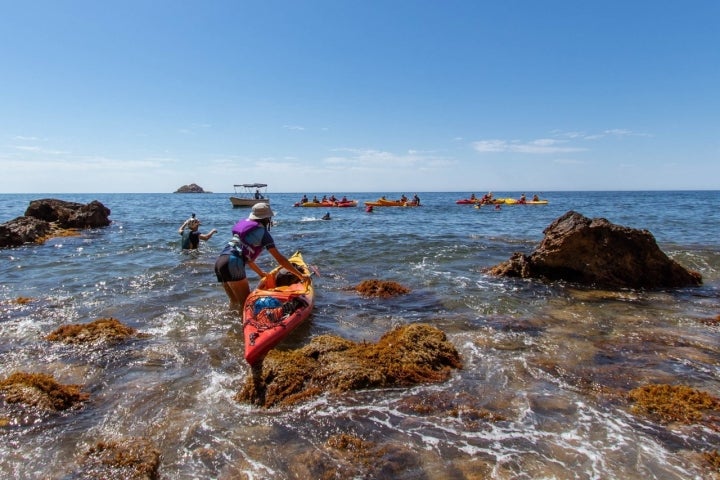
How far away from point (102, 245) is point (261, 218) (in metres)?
16.9

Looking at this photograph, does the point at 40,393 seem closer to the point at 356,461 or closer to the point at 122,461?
the point at 122,461

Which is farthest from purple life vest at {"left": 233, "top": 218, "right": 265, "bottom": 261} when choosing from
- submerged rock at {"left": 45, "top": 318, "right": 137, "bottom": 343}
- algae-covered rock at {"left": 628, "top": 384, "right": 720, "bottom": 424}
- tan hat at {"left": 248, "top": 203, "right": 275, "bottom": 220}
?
algae-covered rock at {"left": 628, "top": 384, "right": 720, "bottom": 424}

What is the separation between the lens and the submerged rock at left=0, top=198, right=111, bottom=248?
2064 cm

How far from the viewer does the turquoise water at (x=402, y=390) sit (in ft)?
14.5

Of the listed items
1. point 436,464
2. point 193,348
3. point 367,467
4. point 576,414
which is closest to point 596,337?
point 576,414

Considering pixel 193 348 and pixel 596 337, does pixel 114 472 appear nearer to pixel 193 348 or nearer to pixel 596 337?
pixel 193 348

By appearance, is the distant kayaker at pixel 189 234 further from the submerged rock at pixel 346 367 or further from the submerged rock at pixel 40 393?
the submerged rock at pixel 346 367

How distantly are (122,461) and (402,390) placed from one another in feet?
11.1

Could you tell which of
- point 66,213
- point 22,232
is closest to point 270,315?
point 22,232

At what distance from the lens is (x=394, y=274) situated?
14.4 m

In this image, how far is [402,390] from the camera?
580 cm

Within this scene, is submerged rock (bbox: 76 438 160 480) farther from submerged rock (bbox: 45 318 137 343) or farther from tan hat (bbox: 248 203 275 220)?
tan hat (bbox: 248 203 275 220)

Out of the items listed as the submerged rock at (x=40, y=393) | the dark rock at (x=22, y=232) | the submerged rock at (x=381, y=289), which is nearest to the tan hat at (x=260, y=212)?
the submerged rock at (x=381, y=289)

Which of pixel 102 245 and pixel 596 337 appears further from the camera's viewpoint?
pixel 102 245
